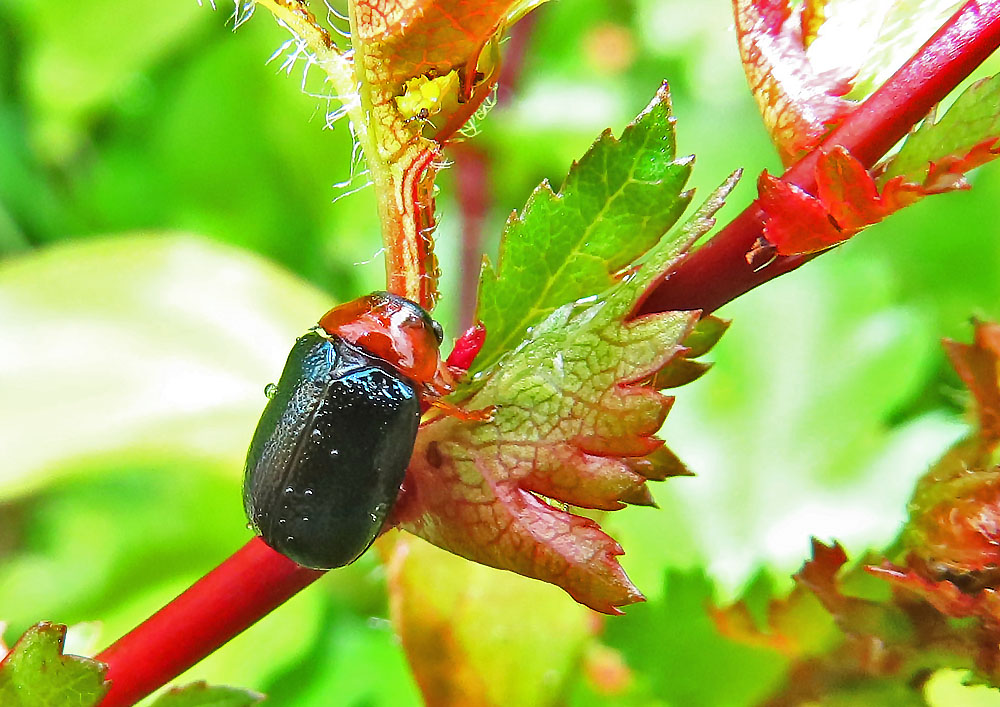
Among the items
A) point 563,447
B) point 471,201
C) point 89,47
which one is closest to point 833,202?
point 563,447

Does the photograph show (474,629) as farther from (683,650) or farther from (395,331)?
(395,331)

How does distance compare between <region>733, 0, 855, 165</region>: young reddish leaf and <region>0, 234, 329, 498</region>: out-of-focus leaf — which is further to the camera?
<region>0, 234, 329, 498</region>: out-of-focus leaf

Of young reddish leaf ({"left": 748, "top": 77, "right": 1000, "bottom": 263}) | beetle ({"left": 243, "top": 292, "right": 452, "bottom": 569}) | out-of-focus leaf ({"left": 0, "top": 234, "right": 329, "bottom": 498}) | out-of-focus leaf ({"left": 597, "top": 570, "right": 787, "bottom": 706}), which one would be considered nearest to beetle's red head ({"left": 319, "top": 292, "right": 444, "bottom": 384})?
beetle ({"left": 243, "top": 292, "right": 452, "bottom": 569})

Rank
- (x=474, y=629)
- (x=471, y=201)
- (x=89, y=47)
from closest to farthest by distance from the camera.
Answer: (x=474, y=629) < (x=471, y=201) < (x=89, y=47)

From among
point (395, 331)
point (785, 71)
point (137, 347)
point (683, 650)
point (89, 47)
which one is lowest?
point (683, 650)

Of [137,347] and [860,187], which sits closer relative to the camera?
[860,187]

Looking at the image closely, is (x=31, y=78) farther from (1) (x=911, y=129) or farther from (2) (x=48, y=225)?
(1) (x=911, y=129)

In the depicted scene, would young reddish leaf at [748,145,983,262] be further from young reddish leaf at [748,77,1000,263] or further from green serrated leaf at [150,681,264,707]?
green serrated leaf at [150,681,264,707]
